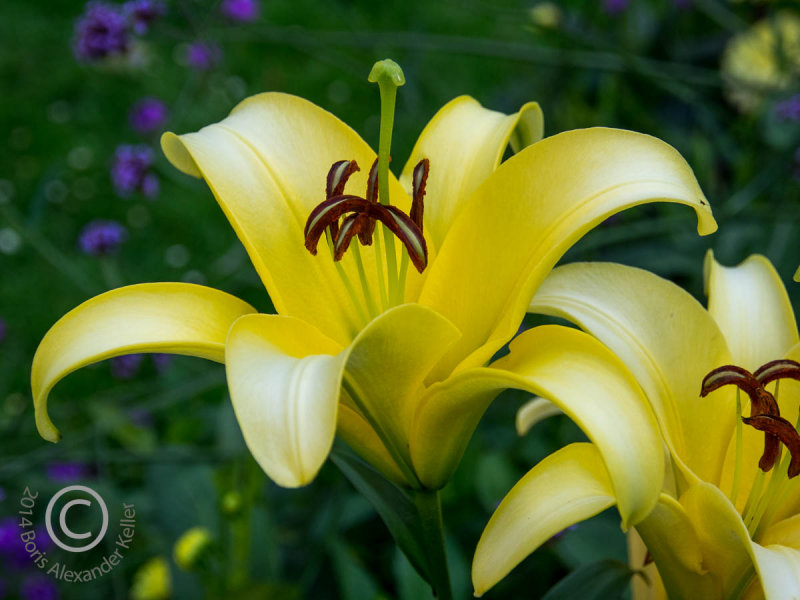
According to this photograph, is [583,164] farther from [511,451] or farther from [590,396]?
[511,451]

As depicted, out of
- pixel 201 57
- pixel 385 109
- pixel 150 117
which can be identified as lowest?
pixel 150 117

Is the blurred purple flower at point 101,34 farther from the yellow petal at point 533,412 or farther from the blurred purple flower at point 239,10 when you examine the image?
the yellow petal at point 533,412

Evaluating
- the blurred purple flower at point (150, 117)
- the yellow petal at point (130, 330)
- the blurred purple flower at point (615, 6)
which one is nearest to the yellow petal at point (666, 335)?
the yellow petal at point (130, 330)

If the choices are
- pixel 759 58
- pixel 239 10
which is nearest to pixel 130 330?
pixel 239 10

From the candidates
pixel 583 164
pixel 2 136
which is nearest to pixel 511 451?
pixel 583 164

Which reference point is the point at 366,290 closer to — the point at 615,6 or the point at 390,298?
the point at 390,298

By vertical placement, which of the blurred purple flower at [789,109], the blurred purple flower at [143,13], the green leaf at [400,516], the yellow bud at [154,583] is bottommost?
the yellow bud at [154,583]
